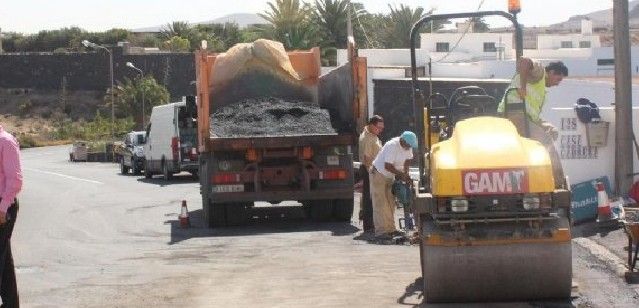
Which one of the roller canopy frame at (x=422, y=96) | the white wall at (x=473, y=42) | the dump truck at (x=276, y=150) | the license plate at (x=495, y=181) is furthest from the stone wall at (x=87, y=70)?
the license plate at (x=495, y=181)

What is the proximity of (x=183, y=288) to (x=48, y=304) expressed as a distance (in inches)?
56.5

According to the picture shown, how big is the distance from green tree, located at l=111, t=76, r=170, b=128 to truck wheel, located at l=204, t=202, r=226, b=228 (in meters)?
76.9

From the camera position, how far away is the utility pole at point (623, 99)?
65.2 feet

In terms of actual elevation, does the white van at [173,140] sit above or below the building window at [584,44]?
below

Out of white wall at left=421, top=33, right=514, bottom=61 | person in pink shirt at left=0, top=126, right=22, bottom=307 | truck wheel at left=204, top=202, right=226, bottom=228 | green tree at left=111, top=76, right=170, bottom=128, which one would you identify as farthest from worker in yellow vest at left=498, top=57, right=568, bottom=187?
green tree at left=111, top=76, right=170, bottom=128

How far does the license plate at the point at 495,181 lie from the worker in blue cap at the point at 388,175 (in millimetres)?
6392

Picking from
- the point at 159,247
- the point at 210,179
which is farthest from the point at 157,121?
the point at 159,247

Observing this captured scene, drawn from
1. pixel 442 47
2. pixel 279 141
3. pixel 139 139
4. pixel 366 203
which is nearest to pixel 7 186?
pixel 366 203

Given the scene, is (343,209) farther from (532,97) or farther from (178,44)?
(178,44)

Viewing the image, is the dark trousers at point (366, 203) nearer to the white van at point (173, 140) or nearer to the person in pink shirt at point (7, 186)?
the person in pink shirt at point (7, 186)

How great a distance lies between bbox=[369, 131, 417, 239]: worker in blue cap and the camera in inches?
680

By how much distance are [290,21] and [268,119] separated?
7187 centimetres

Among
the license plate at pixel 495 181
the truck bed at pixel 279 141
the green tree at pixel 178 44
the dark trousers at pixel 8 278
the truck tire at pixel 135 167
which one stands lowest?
the truck tire at pixel 135 167

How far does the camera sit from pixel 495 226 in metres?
10.8
